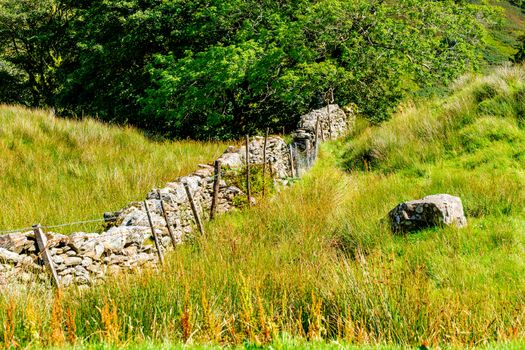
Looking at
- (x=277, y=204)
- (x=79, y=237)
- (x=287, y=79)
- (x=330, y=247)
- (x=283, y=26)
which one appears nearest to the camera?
(x=79, y=237)

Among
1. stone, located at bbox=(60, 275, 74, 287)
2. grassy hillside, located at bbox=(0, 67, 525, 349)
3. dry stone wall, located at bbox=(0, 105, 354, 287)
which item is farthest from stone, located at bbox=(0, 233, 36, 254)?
grassy hillside, located at bbox=(0, 67, 525, 349)

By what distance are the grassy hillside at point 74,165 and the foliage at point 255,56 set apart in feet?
11.4

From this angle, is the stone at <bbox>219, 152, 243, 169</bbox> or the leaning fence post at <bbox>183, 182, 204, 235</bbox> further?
the stone at <bbox>219, 152, 243, 169</bbox>

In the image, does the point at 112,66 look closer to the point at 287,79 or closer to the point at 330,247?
the point at 287,79

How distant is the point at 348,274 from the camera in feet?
14.8

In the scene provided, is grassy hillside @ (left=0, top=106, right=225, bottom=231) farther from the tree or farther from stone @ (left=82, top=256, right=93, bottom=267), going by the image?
the tree

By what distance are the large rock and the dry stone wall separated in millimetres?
3369

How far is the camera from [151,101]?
57.1ft

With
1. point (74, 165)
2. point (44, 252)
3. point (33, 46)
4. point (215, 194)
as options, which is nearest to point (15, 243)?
point (44, 252)

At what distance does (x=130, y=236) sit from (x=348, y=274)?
324 cm

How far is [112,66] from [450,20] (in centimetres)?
1451

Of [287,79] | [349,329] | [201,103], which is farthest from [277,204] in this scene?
[201,103]

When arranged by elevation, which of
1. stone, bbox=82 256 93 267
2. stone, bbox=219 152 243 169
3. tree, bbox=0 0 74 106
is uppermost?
tree, bbox=0 0 74 106

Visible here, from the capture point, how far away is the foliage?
50.1ft
